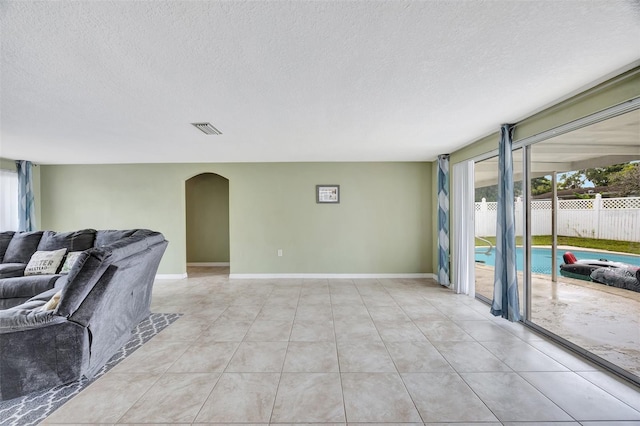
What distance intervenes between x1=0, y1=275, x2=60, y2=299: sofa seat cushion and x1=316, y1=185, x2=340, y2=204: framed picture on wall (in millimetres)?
4198

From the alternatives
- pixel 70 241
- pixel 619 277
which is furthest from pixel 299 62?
pixel 619 277

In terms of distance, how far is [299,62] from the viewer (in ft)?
6.02

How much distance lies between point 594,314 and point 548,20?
13.4 feet

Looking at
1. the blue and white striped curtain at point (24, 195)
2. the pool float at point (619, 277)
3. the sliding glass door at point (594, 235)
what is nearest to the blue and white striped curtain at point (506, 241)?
the sliding glass door at point (594, 235)

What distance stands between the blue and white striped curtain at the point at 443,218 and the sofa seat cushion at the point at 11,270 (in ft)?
21.0

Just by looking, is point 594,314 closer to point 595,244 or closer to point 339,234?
point 595,244

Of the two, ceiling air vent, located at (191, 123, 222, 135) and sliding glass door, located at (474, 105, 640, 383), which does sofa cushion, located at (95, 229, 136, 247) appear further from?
sliding glass door, located at (474, 105, 640, 383)

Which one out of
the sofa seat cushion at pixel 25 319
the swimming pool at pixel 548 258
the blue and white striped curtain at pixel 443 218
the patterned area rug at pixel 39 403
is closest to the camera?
the patterned area rug at pixel 39 403

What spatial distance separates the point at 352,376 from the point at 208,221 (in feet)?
19.5

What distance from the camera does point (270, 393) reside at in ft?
6.64

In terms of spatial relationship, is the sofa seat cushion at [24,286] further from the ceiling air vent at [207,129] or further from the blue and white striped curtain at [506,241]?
the blue and white striped curtain at [506,241]

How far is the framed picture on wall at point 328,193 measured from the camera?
5.64 metres

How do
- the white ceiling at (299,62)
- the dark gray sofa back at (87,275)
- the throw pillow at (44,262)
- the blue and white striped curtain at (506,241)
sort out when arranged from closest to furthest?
1. the white ceiling at (299,62)
2. the dark gray sofa back at (87,275)
3. the blue and white striped curtain at (506,241)
4. the throw pillow at (44,262)

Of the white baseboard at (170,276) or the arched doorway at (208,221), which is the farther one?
the arched doorway at (208,221)
